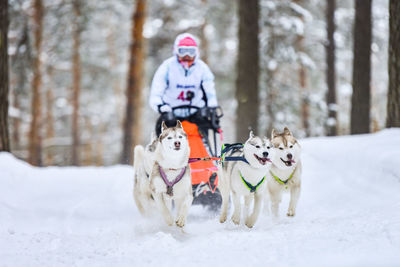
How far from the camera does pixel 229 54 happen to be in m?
20.6

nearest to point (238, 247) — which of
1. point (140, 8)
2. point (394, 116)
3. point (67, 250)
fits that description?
point (67, 250)

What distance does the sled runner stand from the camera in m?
4.34

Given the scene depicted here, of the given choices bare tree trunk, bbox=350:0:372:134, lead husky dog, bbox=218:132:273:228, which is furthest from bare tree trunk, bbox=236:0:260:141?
lead husky dog, bbox=218:132:273:228

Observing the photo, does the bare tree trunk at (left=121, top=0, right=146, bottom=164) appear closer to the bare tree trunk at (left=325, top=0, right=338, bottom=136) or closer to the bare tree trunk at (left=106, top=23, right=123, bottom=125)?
the bare tree trunk at (left=325, top=0, right=338, bottom=136)

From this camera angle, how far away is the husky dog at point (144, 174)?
432 cm

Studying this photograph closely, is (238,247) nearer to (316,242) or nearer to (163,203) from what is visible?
(316,242)

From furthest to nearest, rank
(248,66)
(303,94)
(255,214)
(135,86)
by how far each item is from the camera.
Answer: (135,86) → (303,94) → (248,66) → (255,214)

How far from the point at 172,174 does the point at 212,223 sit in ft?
3.54

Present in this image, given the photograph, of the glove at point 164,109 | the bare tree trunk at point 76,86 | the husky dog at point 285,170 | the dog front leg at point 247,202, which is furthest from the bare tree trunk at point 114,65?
the dog front leg at point 247,202

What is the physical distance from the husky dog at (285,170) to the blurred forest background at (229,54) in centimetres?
435

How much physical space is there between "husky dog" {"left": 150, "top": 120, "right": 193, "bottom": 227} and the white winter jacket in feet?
3.42

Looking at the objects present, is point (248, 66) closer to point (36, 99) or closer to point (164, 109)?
point (164, 109)

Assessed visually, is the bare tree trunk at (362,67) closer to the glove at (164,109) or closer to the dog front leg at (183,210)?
the glove at (164,109)

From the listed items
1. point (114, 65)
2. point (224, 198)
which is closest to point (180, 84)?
point (224, 198)
